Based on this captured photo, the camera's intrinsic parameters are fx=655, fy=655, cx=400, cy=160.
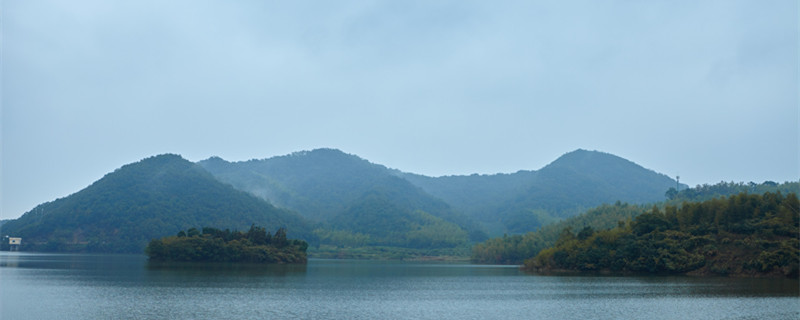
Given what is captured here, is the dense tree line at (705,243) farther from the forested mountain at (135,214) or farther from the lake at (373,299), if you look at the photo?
the forested mountain at (135,214)

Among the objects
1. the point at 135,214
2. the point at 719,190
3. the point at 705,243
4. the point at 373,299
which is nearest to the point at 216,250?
the point at 373,299

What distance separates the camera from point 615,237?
83188 millimetres

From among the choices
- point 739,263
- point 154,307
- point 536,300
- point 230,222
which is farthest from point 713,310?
point 230,222

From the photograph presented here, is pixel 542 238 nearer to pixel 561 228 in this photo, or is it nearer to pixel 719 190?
pixel 561 228

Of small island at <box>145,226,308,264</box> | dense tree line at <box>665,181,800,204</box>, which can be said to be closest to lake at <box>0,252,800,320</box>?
small island at <box>145,226,308,264</box>

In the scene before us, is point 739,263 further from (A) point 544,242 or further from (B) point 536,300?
(A) point 544,242

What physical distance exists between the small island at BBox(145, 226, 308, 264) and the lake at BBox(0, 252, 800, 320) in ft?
140

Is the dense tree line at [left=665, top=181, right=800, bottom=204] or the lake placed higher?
the dense tree line at [left=665, top=181, right=800, bottom=204]

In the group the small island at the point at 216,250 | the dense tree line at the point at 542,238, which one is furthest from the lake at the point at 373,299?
the dense tree line at the point at 542,238

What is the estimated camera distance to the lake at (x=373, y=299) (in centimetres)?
3484

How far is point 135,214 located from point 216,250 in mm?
74347

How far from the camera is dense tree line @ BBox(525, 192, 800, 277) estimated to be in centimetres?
6825

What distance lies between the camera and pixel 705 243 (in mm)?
75688

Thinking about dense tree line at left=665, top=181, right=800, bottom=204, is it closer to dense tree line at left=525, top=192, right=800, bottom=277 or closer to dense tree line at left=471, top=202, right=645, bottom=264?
dense tree line at left=471, top=202, right=645, bottom=264
